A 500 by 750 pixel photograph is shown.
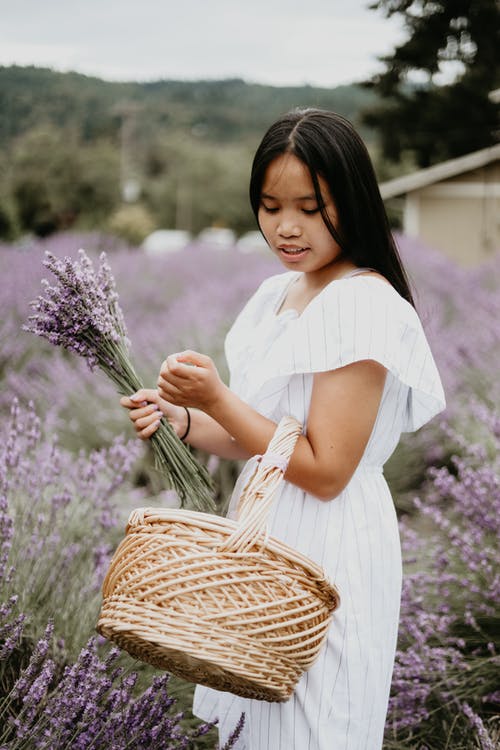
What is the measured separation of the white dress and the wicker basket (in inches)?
8.3

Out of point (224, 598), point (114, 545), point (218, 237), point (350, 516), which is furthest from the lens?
point (218, 237)

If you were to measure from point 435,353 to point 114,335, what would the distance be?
3662 mm

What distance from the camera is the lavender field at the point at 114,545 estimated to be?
5.61 ft

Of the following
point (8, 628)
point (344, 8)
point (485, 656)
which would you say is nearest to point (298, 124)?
point (8, 628)

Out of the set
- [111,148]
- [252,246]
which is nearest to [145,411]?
[252,246]

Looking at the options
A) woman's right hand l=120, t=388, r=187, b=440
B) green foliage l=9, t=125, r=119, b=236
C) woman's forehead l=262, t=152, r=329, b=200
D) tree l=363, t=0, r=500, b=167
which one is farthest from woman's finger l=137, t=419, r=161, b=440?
green foliage l=9, t=125, r=119, b=236

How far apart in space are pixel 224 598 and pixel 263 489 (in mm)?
181

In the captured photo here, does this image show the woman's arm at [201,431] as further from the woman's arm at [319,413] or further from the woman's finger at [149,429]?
the woman's arm at [319,413]

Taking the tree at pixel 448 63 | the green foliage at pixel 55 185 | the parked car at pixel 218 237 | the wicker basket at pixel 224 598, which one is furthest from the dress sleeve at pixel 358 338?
the parked car at pixel 218 237

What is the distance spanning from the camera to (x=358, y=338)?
1461 mm

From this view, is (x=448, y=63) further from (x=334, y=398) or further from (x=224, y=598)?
(x=224, y=598)

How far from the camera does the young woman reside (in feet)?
4.84

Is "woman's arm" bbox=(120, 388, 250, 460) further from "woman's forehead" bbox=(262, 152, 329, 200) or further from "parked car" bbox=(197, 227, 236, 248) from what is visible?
"parked car" bbox=(197, 227, 236, 248)

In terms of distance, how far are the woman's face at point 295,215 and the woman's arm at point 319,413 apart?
253mm
